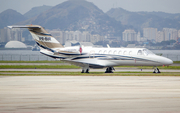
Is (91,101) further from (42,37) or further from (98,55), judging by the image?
(42,37)

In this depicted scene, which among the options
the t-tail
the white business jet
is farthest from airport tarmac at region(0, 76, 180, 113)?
the t-tail

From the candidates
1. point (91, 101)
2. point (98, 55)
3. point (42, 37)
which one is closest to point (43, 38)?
point (42, 37)

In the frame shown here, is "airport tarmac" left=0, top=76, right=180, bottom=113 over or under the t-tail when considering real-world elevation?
under

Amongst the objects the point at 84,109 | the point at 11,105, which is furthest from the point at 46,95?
the point at 84,109

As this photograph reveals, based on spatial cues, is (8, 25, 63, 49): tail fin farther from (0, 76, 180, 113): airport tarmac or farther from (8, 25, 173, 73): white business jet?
(0, 76, 180, 113): airport tarmac

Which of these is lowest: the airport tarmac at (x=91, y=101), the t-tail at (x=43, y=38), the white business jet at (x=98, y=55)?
the airport tarmac at (x=91, y=101)

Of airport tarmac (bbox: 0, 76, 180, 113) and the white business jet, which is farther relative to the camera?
the white business jet

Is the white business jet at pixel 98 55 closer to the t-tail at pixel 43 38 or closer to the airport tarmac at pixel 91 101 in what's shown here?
the t-tail at pixel 43 38

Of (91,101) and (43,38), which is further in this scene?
(43,38)

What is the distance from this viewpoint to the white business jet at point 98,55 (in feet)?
106

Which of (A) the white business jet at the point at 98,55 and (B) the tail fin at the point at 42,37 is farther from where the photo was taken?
(B) the tail fin at the point at 42,37

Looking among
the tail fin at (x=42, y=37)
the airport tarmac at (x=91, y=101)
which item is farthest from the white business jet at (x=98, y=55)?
the airport tarmac at (x=91, y=101)

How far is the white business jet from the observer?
106ft

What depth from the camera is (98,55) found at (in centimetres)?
3412
